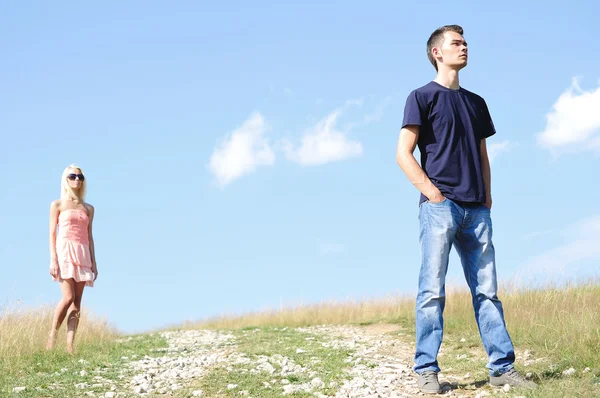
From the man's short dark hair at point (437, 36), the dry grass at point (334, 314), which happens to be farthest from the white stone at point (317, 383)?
the dry grass at point (334, 314)

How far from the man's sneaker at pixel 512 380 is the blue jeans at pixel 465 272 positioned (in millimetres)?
52

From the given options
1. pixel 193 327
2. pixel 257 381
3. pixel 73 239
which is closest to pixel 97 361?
pixel 73 239

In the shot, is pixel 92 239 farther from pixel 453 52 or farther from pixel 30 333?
pixel 453 52

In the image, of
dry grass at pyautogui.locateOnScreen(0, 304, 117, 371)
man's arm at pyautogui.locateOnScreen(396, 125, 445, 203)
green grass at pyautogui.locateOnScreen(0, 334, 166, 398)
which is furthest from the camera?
dry grass at pyautogui.locateOnScreen(0, 304, 117, 371)

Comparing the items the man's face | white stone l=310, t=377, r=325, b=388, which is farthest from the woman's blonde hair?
the man's face

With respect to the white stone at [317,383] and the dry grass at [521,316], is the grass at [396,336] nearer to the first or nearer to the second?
the dry grass at [521,316]

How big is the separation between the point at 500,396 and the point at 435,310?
1.04m

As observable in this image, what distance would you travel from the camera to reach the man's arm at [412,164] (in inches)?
233

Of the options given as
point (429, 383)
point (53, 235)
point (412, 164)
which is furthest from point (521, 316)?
point (53, 235)

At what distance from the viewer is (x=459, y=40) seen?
6320mm

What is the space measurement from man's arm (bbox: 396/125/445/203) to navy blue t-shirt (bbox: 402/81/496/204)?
0.09 m

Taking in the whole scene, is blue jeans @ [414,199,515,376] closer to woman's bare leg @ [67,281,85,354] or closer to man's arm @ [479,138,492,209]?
man's arm @ [479,138,492,209]

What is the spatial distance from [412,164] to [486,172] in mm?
961

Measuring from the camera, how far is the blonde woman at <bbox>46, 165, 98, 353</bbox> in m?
9.95
